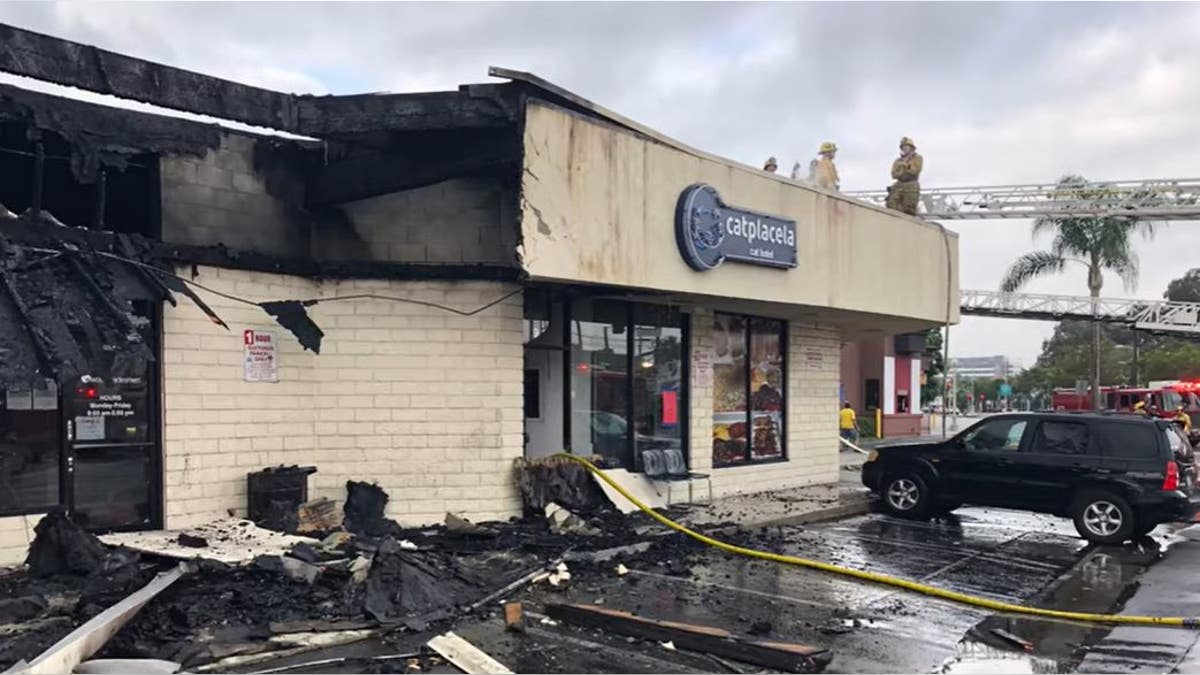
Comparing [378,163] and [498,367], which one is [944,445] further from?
[378,163]

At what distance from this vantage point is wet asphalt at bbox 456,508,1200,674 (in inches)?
279

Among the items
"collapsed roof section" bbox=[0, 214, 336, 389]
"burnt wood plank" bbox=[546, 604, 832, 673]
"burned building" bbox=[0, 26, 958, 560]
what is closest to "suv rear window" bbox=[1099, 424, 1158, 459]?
"burned building" bbox=[0, 26, 958, 560]

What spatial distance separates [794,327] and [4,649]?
42.9 feet

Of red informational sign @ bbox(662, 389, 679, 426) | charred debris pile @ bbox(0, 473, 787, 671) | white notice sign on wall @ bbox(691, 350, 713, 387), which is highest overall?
white notice sign on wall @ bbox(691, 350, 713, 387)

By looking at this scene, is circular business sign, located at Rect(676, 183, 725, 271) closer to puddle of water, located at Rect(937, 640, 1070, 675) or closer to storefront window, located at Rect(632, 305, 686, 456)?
storefront window, located at Rect(632, 305, 686, 456)

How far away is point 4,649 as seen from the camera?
6.43 metres

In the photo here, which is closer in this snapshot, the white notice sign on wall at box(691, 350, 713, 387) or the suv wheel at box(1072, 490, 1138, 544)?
the suv wheel at box(1072, 490, 1138, 544)

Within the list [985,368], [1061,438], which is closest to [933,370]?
[1061,438]

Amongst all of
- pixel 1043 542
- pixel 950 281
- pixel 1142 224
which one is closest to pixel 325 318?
pixel 1043 542

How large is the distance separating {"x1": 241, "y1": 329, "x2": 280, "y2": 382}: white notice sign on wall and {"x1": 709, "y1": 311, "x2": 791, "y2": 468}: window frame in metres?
6.85

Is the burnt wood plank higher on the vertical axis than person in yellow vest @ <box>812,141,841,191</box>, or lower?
lower

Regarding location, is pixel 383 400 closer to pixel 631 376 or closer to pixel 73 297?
pixel 73 297

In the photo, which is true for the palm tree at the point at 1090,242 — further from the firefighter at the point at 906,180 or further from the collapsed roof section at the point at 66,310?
the collapsed roof section at the point at 66,310

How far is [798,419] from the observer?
17.0 meters
